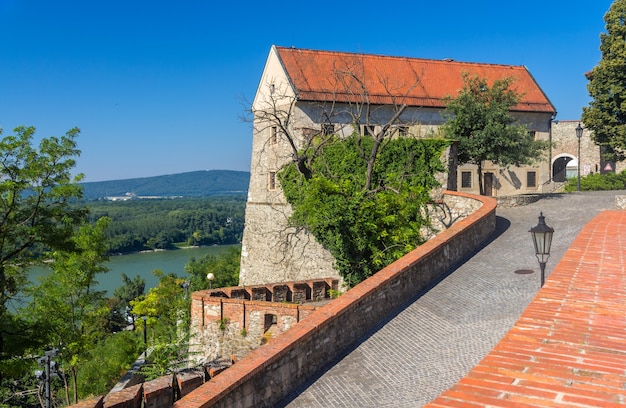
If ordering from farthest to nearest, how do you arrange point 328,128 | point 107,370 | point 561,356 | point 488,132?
point 328,128 → point 107,370 → point 488,132 → point 561,356

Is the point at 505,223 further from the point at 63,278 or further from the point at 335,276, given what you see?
the point at 63,278

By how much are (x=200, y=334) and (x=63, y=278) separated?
25.3 ft

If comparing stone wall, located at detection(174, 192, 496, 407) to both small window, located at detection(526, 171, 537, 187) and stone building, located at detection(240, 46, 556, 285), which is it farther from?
small window, located at detection(526, 171, 537, 187)

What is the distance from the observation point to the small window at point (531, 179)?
1337 inches

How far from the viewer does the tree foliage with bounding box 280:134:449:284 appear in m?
20.2

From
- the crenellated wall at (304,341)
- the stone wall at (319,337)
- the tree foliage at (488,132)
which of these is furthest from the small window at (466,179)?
the stone wall at (319,337)

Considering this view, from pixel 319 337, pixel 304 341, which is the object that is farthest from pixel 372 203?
pixel 304 341

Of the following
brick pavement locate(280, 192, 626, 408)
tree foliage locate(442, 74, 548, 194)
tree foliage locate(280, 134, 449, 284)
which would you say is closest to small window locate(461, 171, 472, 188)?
tree foliage locate(442, 74, 548, 194)

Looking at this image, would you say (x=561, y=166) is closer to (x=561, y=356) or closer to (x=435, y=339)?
(x=435, y=339)

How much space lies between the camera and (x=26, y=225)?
15.0m

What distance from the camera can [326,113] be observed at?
27.6m

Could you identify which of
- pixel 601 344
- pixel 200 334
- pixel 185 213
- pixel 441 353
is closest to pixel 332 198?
pixel 200 334

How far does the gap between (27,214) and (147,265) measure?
103476 mm

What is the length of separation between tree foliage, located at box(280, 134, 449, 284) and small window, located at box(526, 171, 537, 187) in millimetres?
13441
